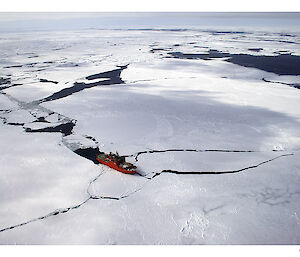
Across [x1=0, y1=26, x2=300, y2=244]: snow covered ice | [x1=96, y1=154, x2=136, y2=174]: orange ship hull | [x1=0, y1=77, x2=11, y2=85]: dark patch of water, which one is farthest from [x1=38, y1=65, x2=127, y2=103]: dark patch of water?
[x1=96, y1=154, x2=136, y2=174]: orange ship hull

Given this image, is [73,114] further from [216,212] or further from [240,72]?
[240,72]

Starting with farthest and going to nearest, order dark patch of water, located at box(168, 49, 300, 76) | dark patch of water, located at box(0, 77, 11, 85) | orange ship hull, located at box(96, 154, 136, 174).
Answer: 1. dark patch of water, located at box(168, 49, 300, 76)
2. dark patch of water, located at box(0, 77, 11, 85)
3. orange ship hull, located at box(96, 154, 136, 174)

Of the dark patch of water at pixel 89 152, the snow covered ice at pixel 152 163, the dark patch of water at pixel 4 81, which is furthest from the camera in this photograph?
the dark patch of water at pixel 4 81

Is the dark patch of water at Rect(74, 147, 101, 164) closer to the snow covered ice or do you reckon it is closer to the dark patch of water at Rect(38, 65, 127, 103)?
the snow covered ice

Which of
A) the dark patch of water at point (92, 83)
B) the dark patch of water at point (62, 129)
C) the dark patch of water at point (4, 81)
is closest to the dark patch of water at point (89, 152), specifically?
the dark patch of water at point (62, 129)

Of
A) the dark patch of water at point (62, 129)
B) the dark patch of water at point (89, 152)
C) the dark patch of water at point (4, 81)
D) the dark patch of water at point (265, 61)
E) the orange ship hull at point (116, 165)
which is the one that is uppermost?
the dark patch of water at point (265, 61)

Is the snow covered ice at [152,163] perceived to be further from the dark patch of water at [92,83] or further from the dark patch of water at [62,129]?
the dark patch of water at [92,83]

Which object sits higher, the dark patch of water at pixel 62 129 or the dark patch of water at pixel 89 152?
the dark patch of water at pixel 62 129

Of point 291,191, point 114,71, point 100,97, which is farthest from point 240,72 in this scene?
point 291,191
